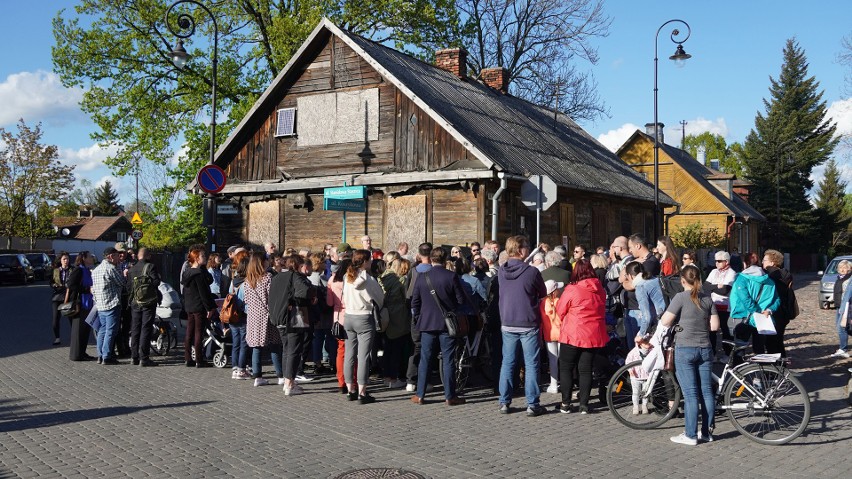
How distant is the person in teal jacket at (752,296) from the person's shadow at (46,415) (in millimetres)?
7202

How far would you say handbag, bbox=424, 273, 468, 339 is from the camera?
9.37 m

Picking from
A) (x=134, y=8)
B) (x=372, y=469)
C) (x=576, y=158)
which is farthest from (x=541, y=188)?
(x=134, y=8)

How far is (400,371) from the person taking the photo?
1128 cm

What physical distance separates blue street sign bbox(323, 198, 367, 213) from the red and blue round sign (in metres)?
3.28

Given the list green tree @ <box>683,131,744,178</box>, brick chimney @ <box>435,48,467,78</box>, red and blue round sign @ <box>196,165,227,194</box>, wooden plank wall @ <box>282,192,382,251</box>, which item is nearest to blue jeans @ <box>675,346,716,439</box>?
red and blue round sign @ <box>196,165,227,194</box>

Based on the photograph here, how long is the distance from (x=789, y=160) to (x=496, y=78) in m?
38.1

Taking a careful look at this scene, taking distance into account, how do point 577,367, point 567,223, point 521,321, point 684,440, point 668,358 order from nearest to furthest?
point 684,440 < point 668,358 < point 521,321 < point 577,367 < point 567,223

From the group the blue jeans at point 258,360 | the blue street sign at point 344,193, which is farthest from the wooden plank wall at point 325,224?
the blue jeans at point 258,360

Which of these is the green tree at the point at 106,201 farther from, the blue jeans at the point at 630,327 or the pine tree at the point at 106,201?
the blue jeans at the point at 630,327

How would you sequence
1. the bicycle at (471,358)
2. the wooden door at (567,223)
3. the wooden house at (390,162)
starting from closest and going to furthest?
1. the bicycle at (471,358)
2. the wooden house at (390,162)
3. the wooden door at (567,223)

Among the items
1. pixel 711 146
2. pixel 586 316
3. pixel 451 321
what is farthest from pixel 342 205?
pixel 711 146

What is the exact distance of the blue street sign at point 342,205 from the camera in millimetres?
18750

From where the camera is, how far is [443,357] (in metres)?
9.54

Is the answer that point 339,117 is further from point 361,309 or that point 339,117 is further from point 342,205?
point 361,309
